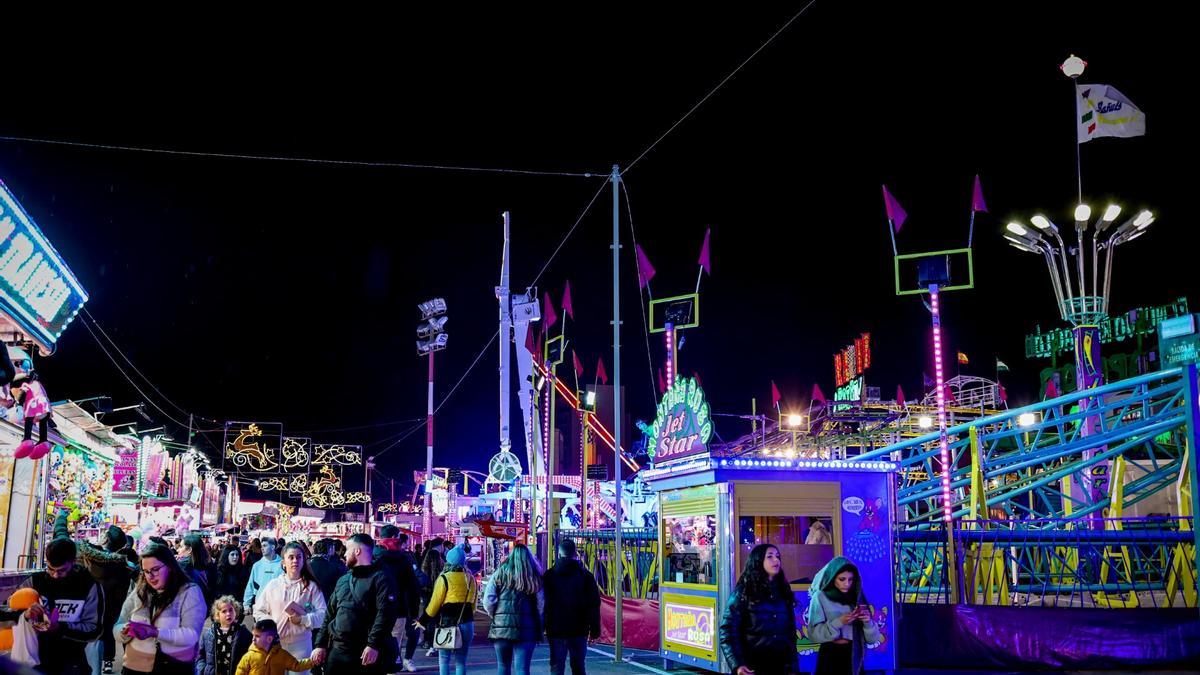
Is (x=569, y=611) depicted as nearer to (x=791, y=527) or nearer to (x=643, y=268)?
(x=791, y=527)

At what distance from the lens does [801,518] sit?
530 inches

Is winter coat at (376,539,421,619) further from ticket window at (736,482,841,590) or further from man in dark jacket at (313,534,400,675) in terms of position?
ticket window at (736,482,841,590)

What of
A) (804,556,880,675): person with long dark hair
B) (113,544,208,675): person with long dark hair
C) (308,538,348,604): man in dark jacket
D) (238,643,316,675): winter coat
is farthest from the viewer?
(308,538,348,604): man in dark jacket

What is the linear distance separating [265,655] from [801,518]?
299 inches

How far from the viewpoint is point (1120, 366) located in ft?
246

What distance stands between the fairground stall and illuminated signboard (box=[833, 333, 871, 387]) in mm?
47370

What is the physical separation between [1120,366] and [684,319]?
65149mm

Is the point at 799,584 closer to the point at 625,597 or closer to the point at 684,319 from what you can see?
the point at 625,597

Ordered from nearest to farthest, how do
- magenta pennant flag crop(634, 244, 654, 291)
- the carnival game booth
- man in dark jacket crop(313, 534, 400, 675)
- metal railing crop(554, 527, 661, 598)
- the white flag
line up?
man in dark jacket crop(313, 534, 400, 675)
the carnival game booth
metal railing crop(554, 527, 661, 598)
magenta pennant flag crop(634, 244, 654, 291)
the white flag

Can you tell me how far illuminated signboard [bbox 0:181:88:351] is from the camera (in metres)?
14.1

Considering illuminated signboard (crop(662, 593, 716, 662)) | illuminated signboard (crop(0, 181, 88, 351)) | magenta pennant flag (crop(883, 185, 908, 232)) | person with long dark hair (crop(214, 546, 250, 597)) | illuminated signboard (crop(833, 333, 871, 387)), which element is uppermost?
illuminated signboard (crop(833, 333, 871, 387))

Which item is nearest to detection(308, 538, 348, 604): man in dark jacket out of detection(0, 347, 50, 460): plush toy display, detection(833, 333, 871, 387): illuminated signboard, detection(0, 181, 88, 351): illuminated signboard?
detection(0, 181, 88, 351): illuminated signboard

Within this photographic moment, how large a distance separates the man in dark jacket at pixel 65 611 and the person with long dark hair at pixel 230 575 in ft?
35.6

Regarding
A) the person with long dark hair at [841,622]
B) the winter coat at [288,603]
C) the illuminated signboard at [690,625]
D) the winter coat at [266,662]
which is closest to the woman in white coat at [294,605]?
the winter coat at [288,603]
